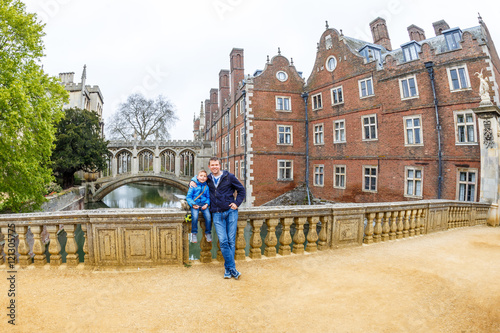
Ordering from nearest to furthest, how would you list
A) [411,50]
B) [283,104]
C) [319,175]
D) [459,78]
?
[459,78] < [411,50] < [319,175] < [283,104]

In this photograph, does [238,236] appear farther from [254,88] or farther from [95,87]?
[95,87]

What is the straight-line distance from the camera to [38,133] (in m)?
9.86

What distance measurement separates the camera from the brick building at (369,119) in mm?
13609

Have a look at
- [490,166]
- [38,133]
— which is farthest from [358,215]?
[38,133]

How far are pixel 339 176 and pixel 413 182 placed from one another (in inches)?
196

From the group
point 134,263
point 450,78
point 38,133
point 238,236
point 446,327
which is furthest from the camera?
point 450,78

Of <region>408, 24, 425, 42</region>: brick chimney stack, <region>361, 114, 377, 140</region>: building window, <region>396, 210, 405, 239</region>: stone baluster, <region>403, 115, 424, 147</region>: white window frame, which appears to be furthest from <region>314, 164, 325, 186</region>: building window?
<region>396, 210, 405, 239</region>: stone baluster

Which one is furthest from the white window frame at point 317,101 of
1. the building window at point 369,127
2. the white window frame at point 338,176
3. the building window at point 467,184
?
the building window at point 467,184

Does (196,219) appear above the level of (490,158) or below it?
below

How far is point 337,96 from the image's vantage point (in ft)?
63.5

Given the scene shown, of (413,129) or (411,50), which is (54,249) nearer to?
(413,129)

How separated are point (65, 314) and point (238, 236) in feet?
8.07

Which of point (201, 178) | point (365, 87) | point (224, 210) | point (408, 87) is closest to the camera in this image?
point (224, 210)

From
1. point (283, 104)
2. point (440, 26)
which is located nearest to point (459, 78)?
point (440, 26)
